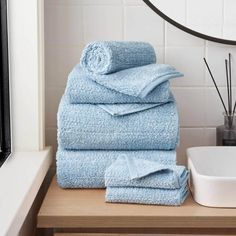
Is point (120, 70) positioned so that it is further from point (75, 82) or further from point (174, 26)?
point (174, 26)

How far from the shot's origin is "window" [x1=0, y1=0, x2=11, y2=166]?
4.37 ft

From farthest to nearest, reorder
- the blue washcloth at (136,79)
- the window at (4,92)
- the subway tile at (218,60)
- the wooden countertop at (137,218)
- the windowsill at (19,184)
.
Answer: the subway tile at (218,60) < the window at (4,92) < the blue washcloth at (136,79) < the wooden countertop at (137,218) < the windowsill at (19,184)

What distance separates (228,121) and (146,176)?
14.9 inches

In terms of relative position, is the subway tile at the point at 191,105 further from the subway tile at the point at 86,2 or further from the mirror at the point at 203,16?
the subway tile at the point at 86,2

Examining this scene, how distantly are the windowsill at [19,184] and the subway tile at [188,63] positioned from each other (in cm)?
42

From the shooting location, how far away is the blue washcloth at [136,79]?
1158 mm

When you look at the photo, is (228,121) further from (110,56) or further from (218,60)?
(110,56)

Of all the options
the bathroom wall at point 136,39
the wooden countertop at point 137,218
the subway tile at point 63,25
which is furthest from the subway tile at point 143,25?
the wooden countertop at point 137,218

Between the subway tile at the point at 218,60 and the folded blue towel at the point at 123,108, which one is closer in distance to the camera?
the folded blue towel at the point at 123,108

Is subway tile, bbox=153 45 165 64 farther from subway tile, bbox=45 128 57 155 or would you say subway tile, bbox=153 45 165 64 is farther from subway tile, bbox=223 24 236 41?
subway tile, bbox=45 128 57 155

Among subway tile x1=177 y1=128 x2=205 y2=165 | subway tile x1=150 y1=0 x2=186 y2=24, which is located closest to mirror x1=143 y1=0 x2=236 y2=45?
subway tile x1=150 y1=0 x2=186 y2=24

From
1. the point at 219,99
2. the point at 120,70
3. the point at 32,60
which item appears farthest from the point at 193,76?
the point at 32,60

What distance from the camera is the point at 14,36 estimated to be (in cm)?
132

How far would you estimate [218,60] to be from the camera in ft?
4.72
